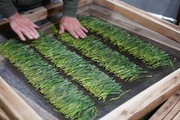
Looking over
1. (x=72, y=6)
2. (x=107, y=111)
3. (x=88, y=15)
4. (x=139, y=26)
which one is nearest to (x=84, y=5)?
(x=88, y=15)

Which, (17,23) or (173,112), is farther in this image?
(17,23)

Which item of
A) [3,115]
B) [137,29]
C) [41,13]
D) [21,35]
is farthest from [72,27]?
[3,115]

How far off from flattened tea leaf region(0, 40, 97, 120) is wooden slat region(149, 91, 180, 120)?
0.36 m

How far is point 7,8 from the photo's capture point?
193 cm

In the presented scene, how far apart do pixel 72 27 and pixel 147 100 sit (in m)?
0.88

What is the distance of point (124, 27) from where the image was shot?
2240mm

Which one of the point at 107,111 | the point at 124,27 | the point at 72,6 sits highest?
the point at 72,6

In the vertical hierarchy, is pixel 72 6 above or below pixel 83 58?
above

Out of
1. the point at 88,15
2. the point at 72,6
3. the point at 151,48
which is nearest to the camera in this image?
the point at 151,48

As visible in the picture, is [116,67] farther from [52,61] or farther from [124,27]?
[124,27]

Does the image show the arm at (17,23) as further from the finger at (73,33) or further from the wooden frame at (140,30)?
the finger at (73,33)

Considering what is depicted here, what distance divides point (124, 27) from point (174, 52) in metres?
0.45

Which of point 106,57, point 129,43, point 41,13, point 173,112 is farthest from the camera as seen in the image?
point 41,13

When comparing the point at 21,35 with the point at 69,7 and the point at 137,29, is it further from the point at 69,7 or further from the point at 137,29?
the point at 137,29
